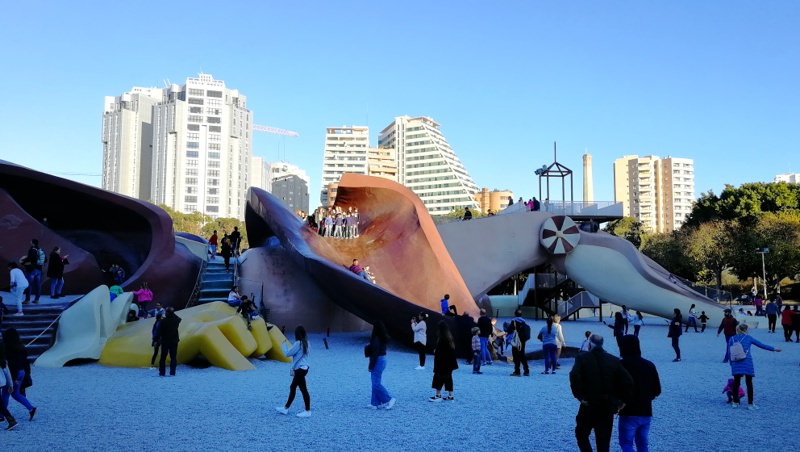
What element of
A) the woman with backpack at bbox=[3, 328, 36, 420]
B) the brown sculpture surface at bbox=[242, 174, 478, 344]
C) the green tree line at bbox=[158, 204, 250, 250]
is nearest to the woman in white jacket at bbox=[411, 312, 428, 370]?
the brown sculpture surface at bbox=[242, 174, 478, 344]

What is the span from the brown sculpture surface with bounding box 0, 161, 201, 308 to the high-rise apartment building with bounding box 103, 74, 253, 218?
12418cm

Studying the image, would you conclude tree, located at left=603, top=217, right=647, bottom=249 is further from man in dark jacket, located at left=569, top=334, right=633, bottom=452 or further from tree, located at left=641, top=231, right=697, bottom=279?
man in dark jacket, located at left=569, top=334, right=633, bottom=452

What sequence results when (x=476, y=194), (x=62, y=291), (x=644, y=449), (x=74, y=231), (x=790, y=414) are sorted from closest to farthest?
(x=644, y=449) → (x=790, y=414) → (x=62, y=291) → (x=74, y=231) → (x=476, y=194)

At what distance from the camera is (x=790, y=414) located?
9.16m

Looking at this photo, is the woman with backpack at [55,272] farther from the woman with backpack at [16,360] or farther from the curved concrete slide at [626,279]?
the curved concrete slide at [626,279]

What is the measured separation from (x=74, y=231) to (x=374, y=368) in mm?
15621

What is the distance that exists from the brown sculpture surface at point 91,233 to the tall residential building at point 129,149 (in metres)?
140

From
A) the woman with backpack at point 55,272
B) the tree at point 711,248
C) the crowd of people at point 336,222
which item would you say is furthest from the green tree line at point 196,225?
the woman with backpack at point 55,272

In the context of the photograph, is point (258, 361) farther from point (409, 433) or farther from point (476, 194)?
point (476, 194)

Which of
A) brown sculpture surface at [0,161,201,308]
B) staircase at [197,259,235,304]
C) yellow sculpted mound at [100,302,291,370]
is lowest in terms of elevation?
yellow sculpted mound at [100,302,291,370]

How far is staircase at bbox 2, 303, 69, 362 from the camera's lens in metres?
14.1

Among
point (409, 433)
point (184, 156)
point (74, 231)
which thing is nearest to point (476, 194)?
point (184, 156)

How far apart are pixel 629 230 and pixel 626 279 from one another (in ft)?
198

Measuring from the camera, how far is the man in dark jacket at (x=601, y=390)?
5723 millimetres
